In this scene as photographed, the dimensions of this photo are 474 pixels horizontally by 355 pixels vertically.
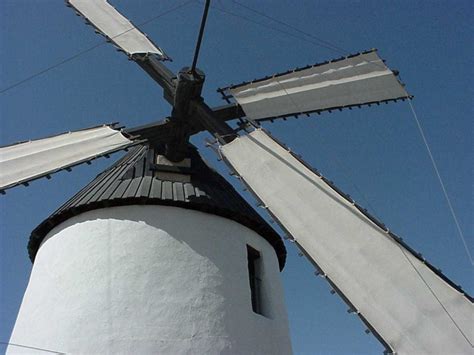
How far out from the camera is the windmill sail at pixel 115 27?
848 centimetres

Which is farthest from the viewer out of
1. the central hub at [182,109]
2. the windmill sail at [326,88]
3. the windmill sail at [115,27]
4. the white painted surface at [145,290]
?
the windmill sail at [115,27]

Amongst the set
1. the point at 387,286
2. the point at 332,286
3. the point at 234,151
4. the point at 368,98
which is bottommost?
the point at 387,286

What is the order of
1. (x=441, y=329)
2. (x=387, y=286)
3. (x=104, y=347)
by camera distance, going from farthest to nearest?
(x=104, y=347) < (x=387, y=286) < (x=441, y=329)

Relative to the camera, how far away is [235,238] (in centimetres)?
643

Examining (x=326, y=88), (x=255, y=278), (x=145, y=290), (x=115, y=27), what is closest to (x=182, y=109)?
(x=326, y=88)

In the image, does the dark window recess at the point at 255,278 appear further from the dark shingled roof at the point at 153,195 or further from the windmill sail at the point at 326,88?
the windmill sail at the point at 326,88

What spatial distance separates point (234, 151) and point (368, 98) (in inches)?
99.0

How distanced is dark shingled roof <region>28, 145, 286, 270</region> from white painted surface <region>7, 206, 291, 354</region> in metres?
0.11

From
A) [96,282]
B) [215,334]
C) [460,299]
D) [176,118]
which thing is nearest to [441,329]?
[460,299]

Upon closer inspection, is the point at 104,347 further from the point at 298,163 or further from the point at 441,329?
the point at 441,329

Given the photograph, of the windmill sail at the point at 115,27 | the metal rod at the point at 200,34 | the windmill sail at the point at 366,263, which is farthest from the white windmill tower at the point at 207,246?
the windmill sail at the point at 115,27

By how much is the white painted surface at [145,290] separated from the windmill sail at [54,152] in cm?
82

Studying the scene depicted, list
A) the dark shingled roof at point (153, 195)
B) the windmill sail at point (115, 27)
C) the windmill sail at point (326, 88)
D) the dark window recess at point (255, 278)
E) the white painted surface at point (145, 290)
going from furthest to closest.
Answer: the windmill sail at point (115, 27) < the windmill sail at point (326, 88) < the dark window recess at point (255, 278) < the dark shingled roof at point (153, 195) < the white painted surface at point (145, 290)

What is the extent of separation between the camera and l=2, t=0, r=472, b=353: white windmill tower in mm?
4402
